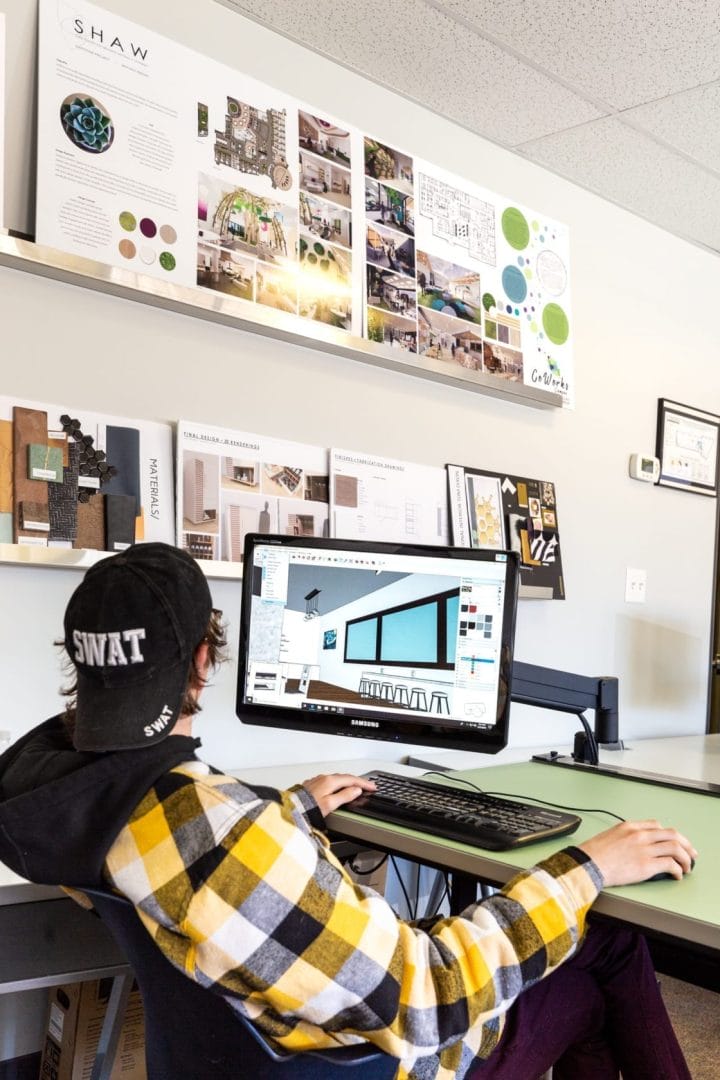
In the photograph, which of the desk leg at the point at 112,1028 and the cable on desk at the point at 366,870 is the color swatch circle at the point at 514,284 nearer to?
the cable on desk at the point at 366,870

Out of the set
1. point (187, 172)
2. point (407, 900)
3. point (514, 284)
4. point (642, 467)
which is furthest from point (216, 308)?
point (642, 467)

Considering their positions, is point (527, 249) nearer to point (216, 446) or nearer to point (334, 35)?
point (334, 35)

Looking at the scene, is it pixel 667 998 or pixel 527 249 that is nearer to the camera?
pixel 667 998

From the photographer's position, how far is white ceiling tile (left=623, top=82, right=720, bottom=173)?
8.97 ft

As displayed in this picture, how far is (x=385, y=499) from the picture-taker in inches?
103

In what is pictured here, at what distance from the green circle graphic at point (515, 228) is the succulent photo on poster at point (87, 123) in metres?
1.32

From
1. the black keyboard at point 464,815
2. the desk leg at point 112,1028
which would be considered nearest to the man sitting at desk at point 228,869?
the black keyboard at point 464,815

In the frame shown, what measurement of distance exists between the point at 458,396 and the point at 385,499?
47cm

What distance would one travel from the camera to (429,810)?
1.45 m

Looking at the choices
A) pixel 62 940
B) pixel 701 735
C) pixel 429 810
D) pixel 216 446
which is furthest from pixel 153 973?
pixel 701 735

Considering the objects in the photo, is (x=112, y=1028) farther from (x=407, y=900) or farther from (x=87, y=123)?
(x=87, y=123)

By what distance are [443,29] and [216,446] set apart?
1.18 metres

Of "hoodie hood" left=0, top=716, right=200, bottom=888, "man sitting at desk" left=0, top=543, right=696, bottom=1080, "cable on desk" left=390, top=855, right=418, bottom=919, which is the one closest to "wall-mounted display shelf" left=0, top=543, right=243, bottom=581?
"man sitting at desk" left=0, top=543, right=696, bottom=1080

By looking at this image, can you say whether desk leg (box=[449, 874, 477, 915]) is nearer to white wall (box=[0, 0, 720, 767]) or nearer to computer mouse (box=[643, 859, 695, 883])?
computer mouse (box=[643, 859, 695, 883])
